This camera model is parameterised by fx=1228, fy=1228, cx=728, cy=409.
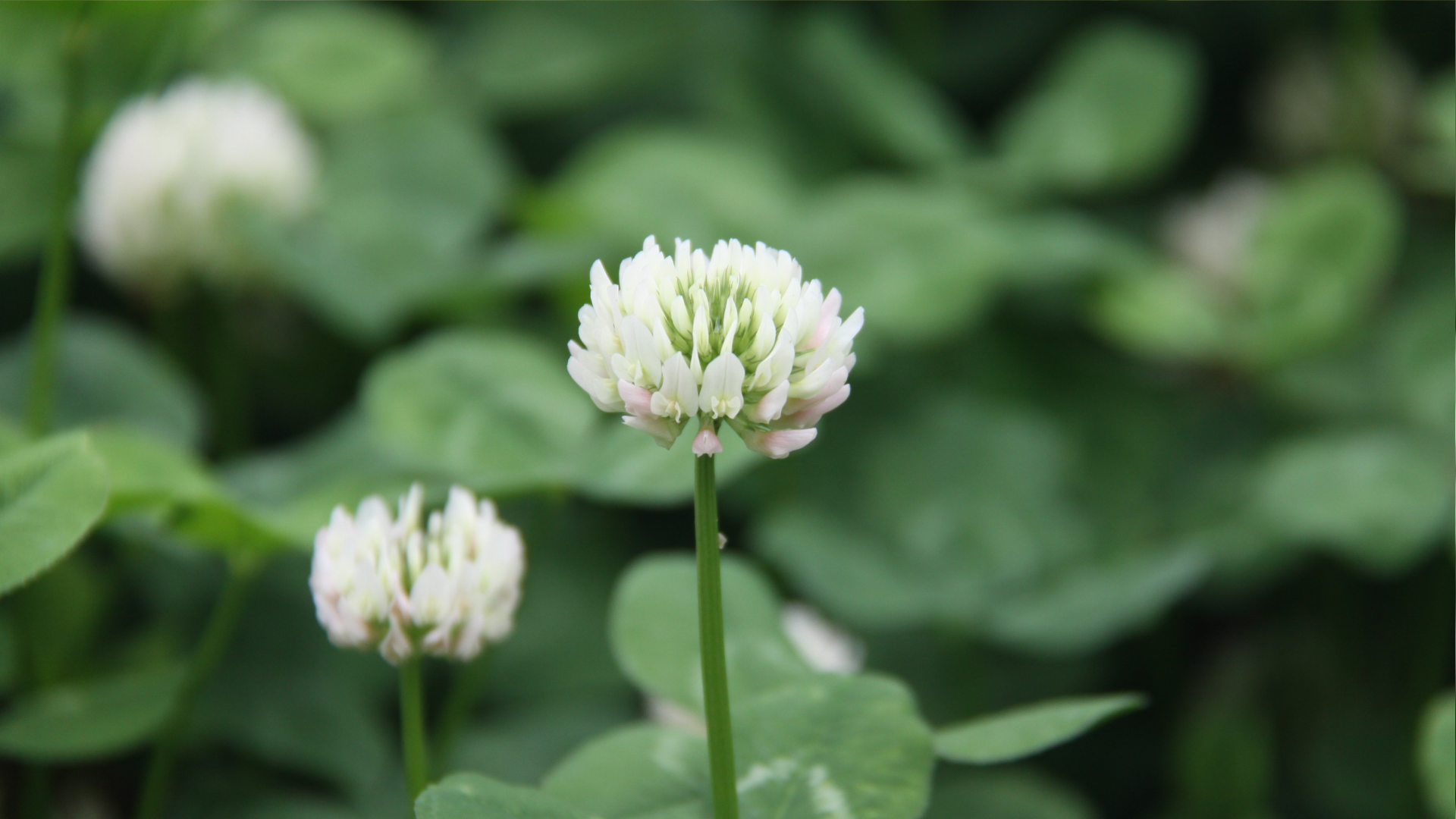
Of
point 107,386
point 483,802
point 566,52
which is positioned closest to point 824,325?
point 483,802

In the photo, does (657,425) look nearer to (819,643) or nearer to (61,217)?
(819,643)

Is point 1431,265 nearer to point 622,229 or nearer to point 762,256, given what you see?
point 622,229

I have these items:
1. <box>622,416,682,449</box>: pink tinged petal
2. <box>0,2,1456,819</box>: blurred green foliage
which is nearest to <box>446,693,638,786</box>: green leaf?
<box>0,2,1456,819</box>: blurred green foliage

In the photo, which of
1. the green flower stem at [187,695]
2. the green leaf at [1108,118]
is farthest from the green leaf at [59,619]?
the green leaf at [1108,118]

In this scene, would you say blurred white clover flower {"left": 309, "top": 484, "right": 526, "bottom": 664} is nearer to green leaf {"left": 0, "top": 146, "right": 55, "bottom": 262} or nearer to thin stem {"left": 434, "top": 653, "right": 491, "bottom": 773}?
thin stem {"left": 434, "top": 653, "right": 491, "bottom": 773}

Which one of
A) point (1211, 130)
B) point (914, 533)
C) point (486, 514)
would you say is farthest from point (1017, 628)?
point (1211, 130)
